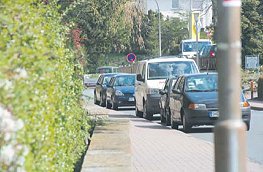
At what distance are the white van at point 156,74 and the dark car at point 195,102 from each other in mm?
4225

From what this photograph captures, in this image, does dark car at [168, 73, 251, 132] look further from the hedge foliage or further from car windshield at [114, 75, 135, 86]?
car windshield at [114, 75, 135, 86]

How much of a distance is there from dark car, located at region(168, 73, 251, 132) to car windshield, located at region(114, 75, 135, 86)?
14.7 m

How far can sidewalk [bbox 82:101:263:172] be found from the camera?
29.7 feet

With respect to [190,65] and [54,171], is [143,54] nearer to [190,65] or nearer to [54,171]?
[190,65]

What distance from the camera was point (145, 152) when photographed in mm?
15070

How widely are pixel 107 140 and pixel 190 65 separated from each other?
15.8 metres

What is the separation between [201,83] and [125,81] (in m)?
16.7

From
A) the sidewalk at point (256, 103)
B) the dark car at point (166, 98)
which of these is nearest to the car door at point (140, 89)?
the dark car at point (166, 98)

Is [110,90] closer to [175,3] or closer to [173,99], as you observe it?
[173,99]

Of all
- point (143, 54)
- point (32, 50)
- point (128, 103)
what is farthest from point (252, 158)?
point (143, 54)

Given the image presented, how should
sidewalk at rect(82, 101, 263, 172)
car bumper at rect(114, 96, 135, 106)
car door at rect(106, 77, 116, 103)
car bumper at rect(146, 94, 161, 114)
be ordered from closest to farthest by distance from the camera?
sidewalk at rect(82, 101, 263, 172), car bumper at rect(146, 94, 161, 114), car bumper at rect(114, 96, 135, 106), car door at rect(106, 77, 116, 103)

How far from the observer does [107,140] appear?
11.5 meters

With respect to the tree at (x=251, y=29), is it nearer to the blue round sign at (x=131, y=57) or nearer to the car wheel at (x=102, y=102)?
the blue round sign at (x=131, y=57)

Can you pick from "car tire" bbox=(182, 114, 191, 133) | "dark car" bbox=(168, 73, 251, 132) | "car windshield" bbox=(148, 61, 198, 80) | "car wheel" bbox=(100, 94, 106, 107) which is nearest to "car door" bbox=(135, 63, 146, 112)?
"car windshield" bbox=(148, 61, 198, 80)
